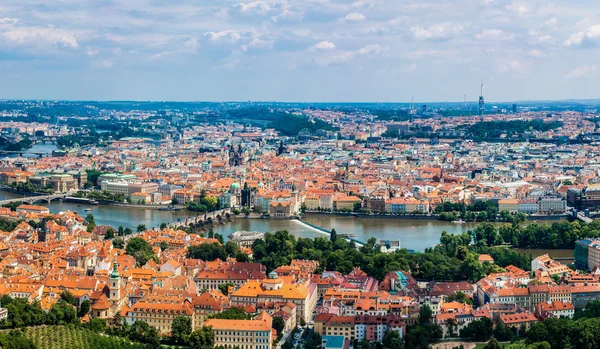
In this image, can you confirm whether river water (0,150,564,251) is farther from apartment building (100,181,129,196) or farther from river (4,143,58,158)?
river (4,143,58,158)

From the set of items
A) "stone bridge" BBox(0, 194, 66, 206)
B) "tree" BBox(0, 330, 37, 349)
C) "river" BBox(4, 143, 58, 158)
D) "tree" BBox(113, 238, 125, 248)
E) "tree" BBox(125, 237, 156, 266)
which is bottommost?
"river" BBox(4, 143, 58, 158)

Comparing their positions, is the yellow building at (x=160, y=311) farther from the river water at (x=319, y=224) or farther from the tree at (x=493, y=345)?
the river water at (x=319, y=224)

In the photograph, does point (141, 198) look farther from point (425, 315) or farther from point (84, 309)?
point (425, 315)

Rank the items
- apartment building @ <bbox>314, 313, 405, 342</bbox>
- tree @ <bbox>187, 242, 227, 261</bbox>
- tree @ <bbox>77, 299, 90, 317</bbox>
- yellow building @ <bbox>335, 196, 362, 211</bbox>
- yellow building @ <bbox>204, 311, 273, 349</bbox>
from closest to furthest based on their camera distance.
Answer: yellow building @ <bbox>204, 311, 273, 349</bbox> < apartment building @ <bbox>314, 313, 405, 342</bbox> < tree @ <bbox>77, 299, 90, 317</bbox> < tree @ <bbox>187, 242, 227, 261</bbox> < yellow building @ <bbox>335, 196, 362, 211</bbox>

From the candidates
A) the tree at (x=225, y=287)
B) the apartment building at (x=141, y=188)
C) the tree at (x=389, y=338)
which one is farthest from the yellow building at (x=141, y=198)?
the tree at (x=389, y=338)

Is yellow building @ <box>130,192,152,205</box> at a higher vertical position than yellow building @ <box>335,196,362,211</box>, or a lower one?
lower

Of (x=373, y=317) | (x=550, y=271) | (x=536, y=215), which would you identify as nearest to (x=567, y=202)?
(x=536, y=215)

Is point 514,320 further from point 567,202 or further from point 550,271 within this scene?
point 567,202

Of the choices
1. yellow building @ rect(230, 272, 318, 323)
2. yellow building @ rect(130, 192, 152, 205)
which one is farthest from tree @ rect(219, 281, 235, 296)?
yellow building @ rect(130, 192, 152, 205)
